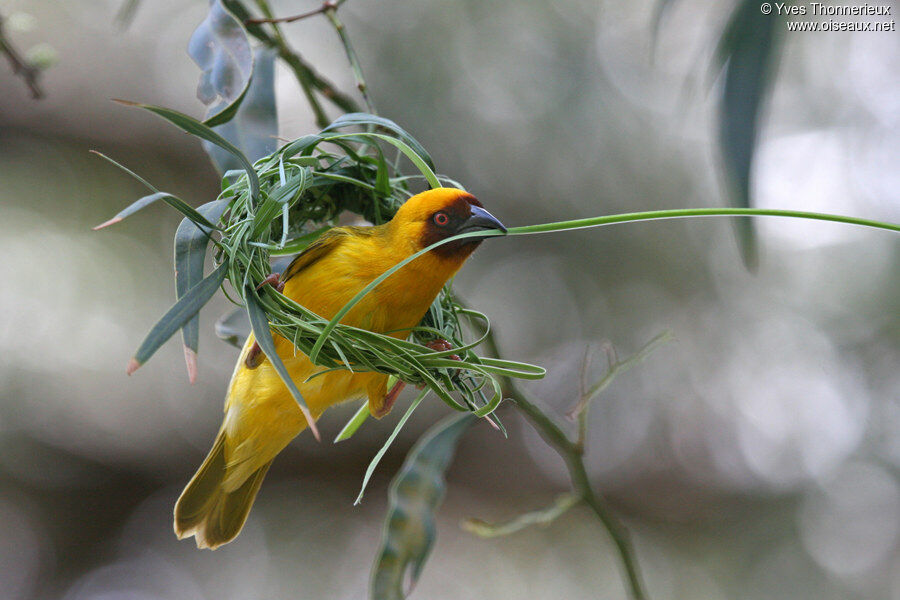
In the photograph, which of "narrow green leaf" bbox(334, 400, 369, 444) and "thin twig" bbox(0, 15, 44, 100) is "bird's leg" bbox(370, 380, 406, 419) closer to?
"narrow green leaf" bbox(334, 400, 369, 444)

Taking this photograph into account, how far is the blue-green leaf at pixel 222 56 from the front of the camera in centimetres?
158

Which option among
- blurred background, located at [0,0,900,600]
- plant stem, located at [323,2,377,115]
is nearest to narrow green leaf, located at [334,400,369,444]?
plant stem, located at [323,2,377,115]

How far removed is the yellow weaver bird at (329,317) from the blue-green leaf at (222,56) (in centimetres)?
37

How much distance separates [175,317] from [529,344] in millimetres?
4786

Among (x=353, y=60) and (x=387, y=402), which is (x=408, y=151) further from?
(x=387, y=402)

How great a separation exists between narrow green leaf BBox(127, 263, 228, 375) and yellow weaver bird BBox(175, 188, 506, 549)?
46 cm

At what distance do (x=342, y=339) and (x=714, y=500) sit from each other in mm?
4996

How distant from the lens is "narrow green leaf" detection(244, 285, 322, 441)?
0.98m

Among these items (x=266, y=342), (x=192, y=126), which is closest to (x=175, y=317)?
(x=266, y=342)

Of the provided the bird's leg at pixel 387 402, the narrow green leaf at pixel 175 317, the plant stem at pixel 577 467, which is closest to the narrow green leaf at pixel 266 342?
the narrow green leaf at pixel 175 317

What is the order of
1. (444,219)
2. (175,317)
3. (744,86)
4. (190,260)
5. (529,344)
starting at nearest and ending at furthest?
1. (175,317)
2. (190,260)
3. (744,86)
4. (444,219)
5. (529,344)

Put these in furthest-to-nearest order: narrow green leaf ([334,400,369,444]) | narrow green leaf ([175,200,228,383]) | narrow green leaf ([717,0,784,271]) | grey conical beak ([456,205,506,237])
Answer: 1. grey conical beak ([456,205,506,237])
2. narrow green leaf ([334,400,369,444])
3. narrow green leaf ([717,0,784,271])
4. narrow green leaf ([175,200,228,383])

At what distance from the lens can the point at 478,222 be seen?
1.63 m

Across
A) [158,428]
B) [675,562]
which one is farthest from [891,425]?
[158,428]
